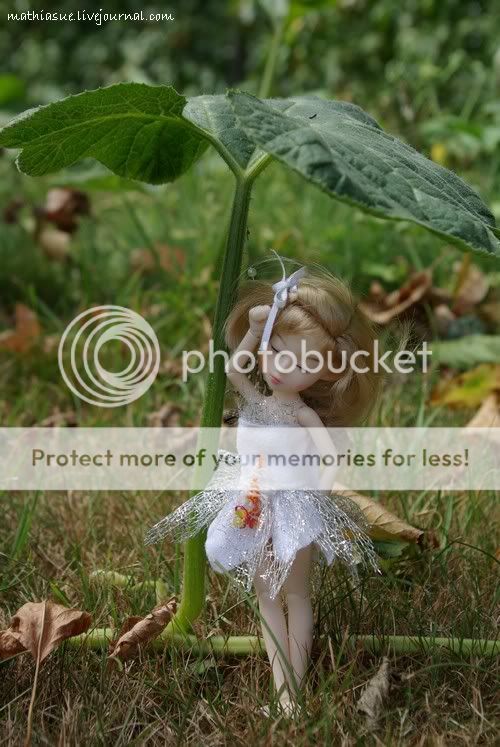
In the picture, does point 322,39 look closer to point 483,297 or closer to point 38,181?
point 38,181

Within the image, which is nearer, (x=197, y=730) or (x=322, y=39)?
(x=197, y=730)

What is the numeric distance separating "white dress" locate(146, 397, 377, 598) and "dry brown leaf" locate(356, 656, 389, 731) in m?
0.12

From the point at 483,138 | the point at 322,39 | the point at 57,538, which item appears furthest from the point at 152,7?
the point at 57,538

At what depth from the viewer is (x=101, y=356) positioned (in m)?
1.97

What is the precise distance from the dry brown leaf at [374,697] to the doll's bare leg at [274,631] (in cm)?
9

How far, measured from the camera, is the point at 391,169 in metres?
0.90

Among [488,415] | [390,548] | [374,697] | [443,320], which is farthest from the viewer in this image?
[443,320]

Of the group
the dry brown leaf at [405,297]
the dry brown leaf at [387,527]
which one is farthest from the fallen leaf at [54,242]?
the dry brown leaf at [387,527]

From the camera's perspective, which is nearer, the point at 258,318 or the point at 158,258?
the point at 258,318

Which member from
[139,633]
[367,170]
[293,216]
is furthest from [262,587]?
[293,216]

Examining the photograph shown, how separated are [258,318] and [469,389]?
2.97 ft

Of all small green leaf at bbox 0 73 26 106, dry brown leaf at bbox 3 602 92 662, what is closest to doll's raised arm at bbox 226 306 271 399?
dry brown leaf at bbox 3 602 92 662

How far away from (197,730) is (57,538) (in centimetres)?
48

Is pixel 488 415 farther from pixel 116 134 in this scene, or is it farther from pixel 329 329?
pixel 116 134
